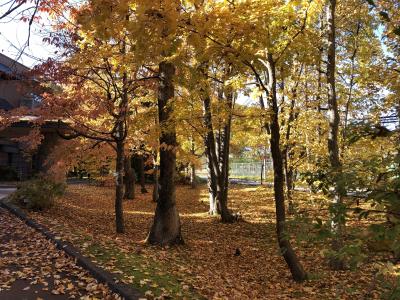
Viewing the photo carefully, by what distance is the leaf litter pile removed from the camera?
5.68 meters

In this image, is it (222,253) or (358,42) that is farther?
(358,42)

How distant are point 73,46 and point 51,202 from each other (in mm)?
5938

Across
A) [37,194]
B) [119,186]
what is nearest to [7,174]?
[37,194]

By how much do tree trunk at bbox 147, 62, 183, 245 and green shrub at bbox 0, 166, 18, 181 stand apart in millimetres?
22128

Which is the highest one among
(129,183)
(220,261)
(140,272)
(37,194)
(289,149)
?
(289,149)

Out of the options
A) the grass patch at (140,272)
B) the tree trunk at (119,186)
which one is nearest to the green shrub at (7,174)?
the tree trunk at (119,186)

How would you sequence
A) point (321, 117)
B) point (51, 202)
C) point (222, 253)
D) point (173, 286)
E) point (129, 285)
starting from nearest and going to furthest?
point (129, 285) → point (173, 286) → point (222, 253) → point (51, 202) → point (321, 117)

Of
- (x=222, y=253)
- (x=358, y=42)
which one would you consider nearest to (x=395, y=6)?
(x=358, y=42)

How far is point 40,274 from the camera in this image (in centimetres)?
654

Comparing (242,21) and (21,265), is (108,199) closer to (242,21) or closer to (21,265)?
(21,265)

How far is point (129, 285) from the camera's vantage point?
225 inches

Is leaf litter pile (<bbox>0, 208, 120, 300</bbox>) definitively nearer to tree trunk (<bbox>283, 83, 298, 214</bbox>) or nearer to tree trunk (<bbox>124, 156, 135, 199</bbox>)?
tree trunk (<bbox>283, 83, 298, 214</bbox>)

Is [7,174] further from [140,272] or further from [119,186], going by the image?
[140,272]

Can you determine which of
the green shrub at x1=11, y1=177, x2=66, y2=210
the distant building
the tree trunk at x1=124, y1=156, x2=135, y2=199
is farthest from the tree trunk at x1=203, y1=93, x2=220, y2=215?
the distant building
